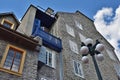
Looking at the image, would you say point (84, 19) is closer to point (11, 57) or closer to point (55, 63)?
point (55, 63)

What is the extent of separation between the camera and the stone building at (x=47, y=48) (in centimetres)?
861

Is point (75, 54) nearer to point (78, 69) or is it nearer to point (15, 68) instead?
point (78, 69)

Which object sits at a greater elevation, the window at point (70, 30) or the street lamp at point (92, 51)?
the window at point (70, 30)

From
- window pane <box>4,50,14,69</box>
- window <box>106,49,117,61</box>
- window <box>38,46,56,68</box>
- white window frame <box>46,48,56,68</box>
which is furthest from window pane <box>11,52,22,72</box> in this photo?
window <box>106,49,117,61</box>

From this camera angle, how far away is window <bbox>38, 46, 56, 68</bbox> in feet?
38.1

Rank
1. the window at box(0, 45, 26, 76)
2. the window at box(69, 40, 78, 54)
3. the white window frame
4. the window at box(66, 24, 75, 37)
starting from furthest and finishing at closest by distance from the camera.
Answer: the window at box(66, 24, 75, 37) < the window at box(69, 40, 78, 54) < the white window frame < the window at box(0, 45, 26, 76)

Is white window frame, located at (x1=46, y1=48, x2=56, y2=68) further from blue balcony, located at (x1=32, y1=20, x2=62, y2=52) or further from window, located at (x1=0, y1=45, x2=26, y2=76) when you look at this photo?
window, located at (x1=0, y1=45, x2=26, y2=76)

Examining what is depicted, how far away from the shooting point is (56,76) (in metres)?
11.6

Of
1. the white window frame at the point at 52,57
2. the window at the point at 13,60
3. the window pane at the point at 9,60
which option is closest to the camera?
the window at the point at 13,60

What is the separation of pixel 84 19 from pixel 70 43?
9.60 metres

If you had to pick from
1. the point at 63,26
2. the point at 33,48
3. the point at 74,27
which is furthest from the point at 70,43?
the point at 33,48

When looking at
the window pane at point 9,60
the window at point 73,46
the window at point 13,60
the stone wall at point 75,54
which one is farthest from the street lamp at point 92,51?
the window at point 73,46

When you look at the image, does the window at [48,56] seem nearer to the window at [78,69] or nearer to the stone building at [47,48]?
the stone building at [47,48]

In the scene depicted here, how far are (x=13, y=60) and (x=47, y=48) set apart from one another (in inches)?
200
